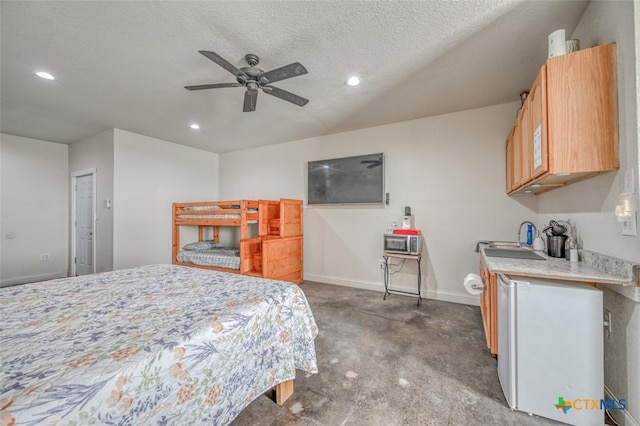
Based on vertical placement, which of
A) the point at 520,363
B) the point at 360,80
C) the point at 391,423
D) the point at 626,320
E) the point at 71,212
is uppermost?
the point at 360,80

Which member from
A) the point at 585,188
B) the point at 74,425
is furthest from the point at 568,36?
the point at 74,425

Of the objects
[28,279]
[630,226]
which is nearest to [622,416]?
[630,226]

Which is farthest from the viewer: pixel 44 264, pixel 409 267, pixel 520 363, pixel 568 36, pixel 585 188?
pixel 44 264

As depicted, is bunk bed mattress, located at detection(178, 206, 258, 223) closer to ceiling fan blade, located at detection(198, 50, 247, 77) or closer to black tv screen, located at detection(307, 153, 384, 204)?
black tv screen, located at detection(307, 153, 384, 204)

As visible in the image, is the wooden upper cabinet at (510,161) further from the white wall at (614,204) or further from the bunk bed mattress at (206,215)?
the bunk bed mattress at (206,215)

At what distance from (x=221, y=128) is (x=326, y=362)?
364 centimetres

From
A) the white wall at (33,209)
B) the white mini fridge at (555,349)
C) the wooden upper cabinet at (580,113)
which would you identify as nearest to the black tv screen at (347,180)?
the wooden upper cabinet at (580,113)

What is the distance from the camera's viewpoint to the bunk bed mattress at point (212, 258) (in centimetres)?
393

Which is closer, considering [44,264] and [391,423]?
[391,423]

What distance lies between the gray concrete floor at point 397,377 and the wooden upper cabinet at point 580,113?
1540 mm

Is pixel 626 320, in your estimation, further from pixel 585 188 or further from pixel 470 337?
pixel 470 337

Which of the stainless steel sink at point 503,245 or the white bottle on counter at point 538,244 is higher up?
the white bottle on counter at point 538,244

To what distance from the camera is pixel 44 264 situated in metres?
4.56

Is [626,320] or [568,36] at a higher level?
[568,36]
